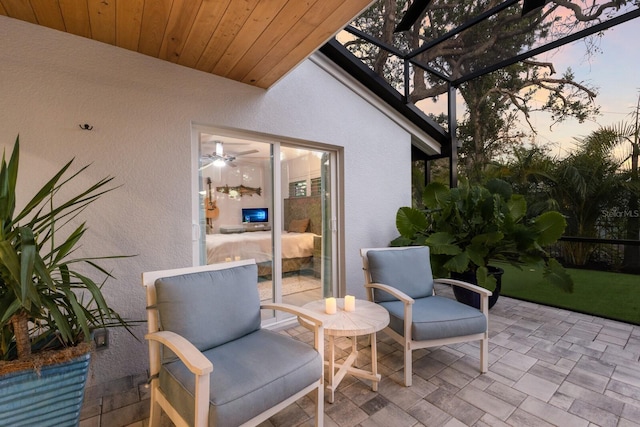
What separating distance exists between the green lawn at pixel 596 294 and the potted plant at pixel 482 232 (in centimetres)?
29

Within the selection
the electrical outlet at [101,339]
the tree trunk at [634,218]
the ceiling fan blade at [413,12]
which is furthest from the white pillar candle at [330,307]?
the tree trunk at [634,218]

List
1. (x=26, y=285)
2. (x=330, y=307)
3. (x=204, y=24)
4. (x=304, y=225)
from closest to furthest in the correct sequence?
(x=26, y=285) < (x=204, y=24) < (x=330, y=307) < (x=304, y=225)

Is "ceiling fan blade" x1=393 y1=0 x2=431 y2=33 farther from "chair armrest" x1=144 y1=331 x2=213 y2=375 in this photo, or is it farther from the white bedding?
"chair armrest" x1=144 y1=331 x2=213 y2=375

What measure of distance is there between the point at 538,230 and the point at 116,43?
4.40m

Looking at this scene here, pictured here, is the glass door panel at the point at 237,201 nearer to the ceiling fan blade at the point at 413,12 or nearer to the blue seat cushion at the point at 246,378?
→ the blue seat cushion at the point at 246,378

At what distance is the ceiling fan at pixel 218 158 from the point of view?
2.78 m

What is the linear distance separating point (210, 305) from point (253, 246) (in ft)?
4.70

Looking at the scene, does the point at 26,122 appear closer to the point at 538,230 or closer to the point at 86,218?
the point at 86,218

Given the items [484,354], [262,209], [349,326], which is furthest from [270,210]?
[484,354]

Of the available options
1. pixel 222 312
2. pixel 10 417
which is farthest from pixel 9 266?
pixel 222 312

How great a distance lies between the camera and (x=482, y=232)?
3400mm

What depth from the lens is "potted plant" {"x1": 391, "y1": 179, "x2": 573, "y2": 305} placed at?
3135 mm

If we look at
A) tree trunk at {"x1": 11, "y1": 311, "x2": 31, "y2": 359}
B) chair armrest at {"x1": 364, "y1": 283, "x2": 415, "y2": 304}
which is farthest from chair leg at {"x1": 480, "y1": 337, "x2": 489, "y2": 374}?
tree trunk at {"x1": 11, "y1": 311, "x2": 31, "y2": 359}

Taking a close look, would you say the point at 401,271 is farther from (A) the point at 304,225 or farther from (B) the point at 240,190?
(B) the point at 240,190
